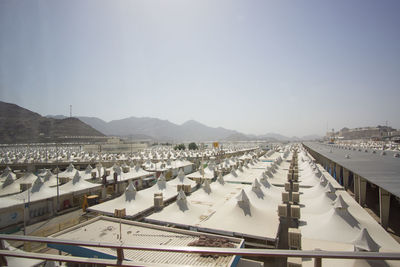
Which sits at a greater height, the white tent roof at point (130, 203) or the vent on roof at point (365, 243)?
the vent on roof at point (365, 243)

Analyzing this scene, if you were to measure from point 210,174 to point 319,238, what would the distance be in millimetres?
16808

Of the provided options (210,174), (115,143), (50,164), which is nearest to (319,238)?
(210,174)

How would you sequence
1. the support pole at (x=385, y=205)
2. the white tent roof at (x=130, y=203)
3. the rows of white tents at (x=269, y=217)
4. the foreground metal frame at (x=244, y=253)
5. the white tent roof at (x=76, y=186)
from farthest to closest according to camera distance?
the white tent roof at (x=76, y=186)
the white tent roof at (x=130, y=203)
the support pole at (x=385, y=205)
the rows of white tents at (x=269, y=217)
the foreground metal frame at (x=244, y=253)

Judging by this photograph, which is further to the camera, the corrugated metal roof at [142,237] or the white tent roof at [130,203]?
the white tent roof at [130,203]

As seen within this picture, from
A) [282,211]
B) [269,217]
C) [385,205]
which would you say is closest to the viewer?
[269,217]

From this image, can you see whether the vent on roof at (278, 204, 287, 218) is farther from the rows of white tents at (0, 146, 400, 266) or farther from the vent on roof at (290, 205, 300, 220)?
the vent on roof at (290, 205, 300, 220)

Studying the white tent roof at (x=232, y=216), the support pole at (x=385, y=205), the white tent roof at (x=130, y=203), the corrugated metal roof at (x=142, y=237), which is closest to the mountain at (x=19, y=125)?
the corrugated metal roof at (x=142, y=237)

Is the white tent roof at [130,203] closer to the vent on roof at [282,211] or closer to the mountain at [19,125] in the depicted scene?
the mountain at [19,125]

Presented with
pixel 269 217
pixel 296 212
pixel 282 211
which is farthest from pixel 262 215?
pixel 296 212

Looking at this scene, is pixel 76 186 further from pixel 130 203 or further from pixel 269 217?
pixel 269 217

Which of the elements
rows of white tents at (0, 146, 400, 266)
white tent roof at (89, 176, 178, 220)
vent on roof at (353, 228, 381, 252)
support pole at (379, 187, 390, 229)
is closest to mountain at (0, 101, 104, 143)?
rows of white tents at (0, 146, 400, 266)

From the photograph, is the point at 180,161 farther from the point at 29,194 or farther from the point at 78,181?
the point at 29,194

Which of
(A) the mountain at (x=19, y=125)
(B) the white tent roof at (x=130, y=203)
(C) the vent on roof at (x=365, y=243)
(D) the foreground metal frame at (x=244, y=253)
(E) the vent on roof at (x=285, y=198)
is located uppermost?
(A) the mountain at (x=19, y=125)

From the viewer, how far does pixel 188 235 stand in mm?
9133
